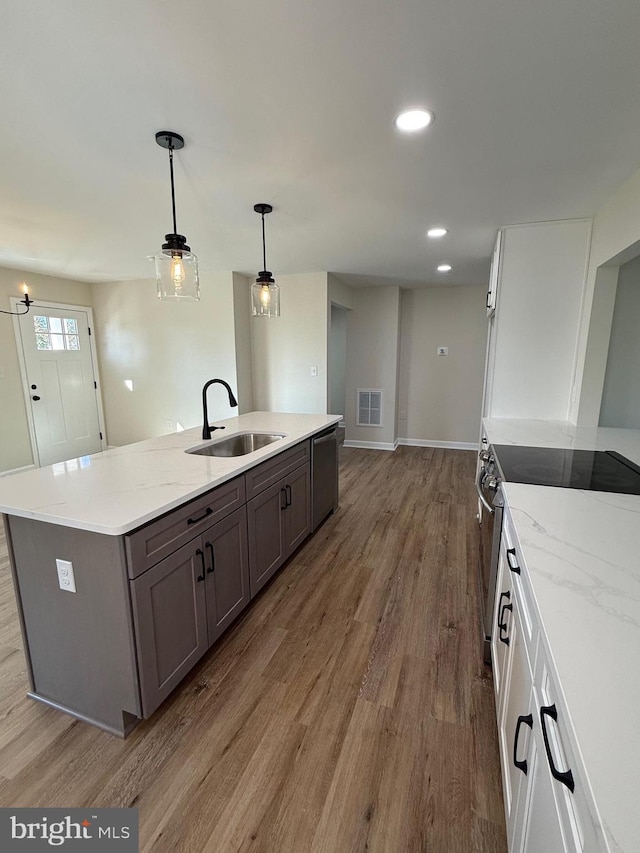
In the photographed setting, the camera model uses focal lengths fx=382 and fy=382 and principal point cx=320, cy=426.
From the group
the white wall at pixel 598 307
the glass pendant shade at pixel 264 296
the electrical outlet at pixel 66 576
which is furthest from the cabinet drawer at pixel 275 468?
the white wall at pixel 598 307

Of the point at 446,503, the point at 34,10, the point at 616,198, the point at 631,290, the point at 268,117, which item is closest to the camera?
the point at 34,10

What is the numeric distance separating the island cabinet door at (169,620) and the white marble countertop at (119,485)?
0.77 feet

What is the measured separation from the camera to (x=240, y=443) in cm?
281

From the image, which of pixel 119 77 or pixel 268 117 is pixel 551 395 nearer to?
pixel 268 117

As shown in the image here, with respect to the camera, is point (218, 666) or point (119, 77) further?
point (218, 666)

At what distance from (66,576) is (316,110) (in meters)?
2.14

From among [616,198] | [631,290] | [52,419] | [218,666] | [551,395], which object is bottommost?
[218,666]

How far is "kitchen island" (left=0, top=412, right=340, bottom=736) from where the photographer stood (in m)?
1.35

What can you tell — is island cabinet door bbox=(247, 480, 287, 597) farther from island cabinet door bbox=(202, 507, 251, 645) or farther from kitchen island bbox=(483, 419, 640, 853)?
kitchen island bbox=(483, 419, 640, 853)

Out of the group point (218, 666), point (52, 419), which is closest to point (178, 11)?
point (218, 666)

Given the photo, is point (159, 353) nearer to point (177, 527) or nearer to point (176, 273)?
point (176, 273)

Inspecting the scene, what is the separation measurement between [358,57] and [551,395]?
8.78 ft

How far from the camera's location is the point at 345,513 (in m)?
3.59

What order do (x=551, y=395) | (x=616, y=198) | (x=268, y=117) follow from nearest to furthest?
(x=268, y=117), (x=616, y=198), (x=551, y=395)
